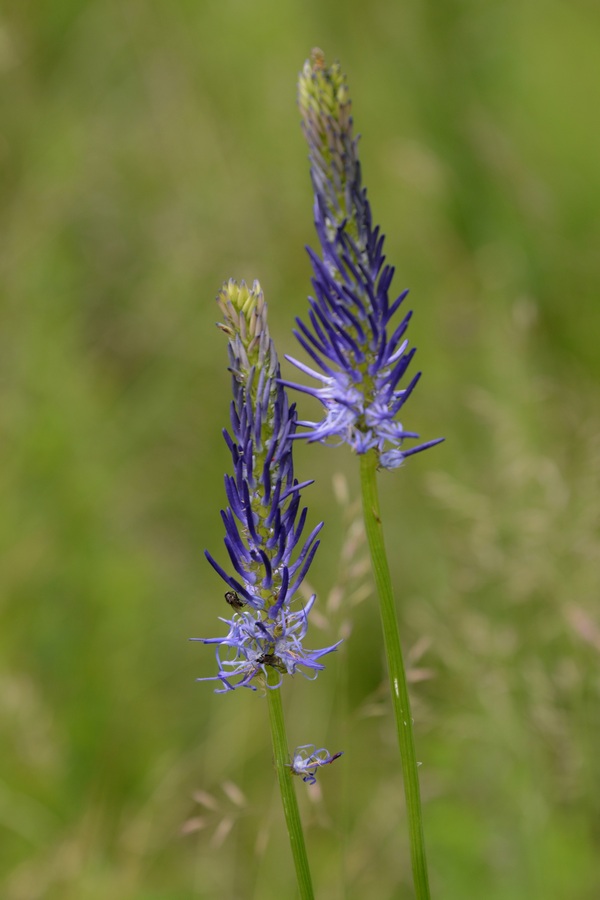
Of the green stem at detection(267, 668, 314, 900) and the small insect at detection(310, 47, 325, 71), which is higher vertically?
the small insect at detection(310, 47, 325, 71)

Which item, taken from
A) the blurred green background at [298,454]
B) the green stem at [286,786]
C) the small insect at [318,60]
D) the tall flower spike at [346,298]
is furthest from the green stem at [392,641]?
the blurred green background at [298,454]

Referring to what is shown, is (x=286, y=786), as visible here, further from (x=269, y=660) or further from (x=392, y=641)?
(x=392, y=641)

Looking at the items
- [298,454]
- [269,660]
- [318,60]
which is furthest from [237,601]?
[298,454]

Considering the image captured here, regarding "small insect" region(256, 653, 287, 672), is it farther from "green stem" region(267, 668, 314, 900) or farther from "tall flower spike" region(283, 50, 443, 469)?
"tall flower spike" region(283, 50, 443, 469)

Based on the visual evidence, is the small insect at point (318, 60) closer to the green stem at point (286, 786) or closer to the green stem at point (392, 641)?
the green stem at point (392, 641)

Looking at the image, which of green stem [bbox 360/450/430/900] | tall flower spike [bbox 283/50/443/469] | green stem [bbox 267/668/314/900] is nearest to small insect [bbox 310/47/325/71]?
tall flower spike [bbox 283/50/443/469]

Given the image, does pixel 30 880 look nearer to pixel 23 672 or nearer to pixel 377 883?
pixel 23 672

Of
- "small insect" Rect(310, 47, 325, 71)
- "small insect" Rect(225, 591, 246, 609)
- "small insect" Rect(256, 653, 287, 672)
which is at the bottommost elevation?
"small insect" Rect(256, 653, 287, 672)

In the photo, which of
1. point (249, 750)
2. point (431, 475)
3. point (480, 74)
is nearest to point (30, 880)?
point (249, 750)
